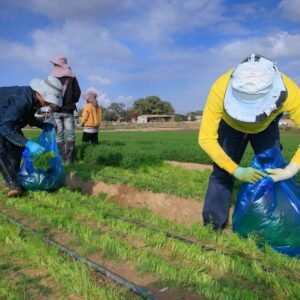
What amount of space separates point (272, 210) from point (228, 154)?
2.28ft

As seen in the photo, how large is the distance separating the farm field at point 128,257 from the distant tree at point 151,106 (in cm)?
8025

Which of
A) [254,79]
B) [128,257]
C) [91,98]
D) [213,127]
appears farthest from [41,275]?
[91,98]

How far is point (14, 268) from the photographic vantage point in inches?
118

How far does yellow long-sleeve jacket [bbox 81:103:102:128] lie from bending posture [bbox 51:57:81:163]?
1191 millimetres

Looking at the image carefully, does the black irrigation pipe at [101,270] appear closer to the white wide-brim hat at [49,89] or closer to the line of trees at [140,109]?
the white wide-brim hat at [49,89]

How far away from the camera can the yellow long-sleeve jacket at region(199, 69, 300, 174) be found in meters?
2.99

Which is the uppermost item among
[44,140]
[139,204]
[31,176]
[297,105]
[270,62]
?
[270,62]

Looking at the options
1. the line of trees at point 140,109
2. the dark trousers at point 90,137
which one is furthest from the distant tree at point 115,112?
the dark trousers at point 90,137

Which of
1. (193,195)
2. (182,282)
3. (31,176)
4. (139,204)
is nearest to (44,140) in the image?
(31,176)

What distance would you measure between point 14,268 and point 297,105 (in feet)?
8.13

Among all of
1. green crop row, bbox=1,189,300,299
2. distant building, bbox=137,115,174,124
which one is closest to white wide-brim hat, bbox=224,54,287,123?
green crop row, bbox=1,189,300,299

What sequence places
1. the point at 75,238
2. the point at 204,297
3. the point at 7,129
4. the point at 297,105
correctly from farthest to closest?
the point at 7,129, the point at 75,238, the point at 297,105, the point at 204,297

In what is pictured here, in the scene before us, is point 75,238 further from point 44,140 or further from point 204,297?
point 44,140

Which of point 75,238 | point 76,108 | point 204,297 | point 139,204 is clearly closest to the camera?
point 204,297
